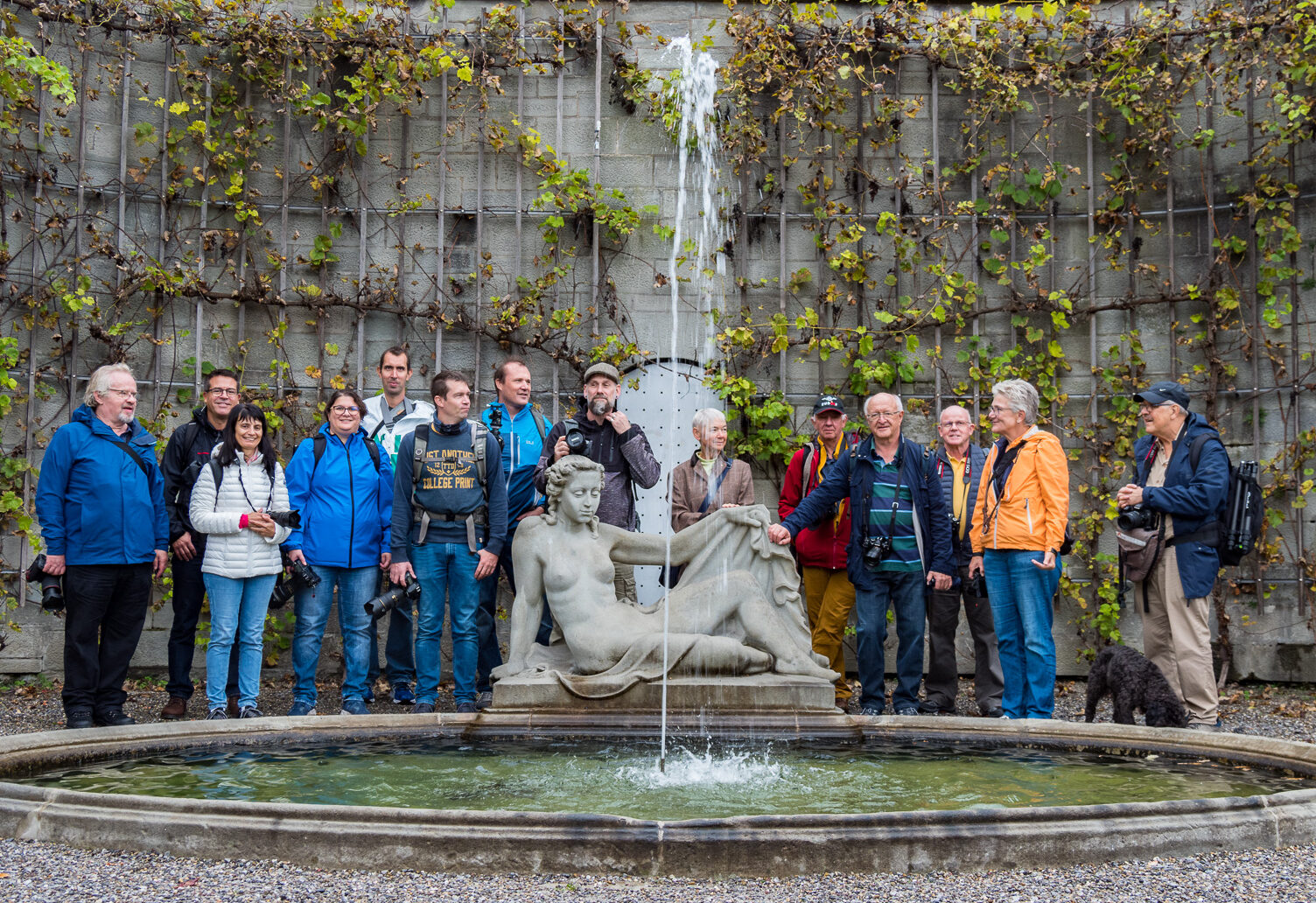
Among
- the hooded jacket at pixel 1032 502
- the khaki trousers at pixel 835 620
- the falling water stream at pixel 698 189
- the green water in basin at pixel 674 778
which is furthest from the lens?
the falling water stream at pixel 698 189

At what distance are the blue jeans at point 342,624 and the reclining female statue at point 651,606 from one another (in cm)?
100

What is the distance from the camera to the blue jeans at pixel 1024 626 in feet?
18.7

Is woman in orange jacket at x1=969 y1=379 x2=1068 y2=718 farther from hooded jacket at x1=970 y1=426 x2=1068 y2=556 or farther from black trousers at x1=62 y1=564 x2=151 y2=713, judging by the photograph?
black trousers at x1=62 y1=564 x2=151 y2=713

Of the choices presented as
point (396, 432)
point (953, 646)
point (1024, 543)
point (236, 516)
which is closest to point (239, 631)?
point (236, 516)

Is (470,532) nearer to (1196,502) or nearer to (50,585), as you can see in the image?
(50,585)

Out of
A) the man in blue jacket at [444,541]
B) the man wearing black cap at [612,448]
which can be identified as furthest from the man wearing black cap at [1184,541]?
the man in blue jacket at [444,541]

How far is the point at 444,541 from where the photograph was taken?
5945mm

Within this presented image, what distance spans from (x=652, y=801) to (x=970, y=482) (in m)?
3.38

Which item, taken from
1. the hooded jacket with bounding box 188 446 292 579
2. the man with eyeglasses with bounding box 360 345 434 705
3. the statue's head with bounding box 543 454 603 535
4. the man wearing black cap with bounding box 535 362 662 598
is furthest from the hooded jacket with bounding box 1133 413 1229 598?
the hooded jacket with bounding box 188 446 292 579

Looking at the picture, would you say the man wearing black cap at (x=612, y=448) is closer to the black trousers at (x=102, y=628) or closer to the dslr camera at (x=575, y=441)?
the dslr camera at (x=575, y=441)

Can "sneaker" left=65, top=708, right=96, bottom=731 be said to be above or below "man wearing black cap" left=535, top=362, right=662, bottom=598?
below

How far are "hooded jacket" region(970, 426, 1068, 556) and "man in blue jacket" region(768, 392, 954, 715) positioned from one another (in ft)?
1.22

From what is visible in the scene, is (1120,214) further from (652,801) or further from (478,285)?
(652,801)

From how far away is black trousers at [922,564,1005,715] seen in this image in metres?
6.46
